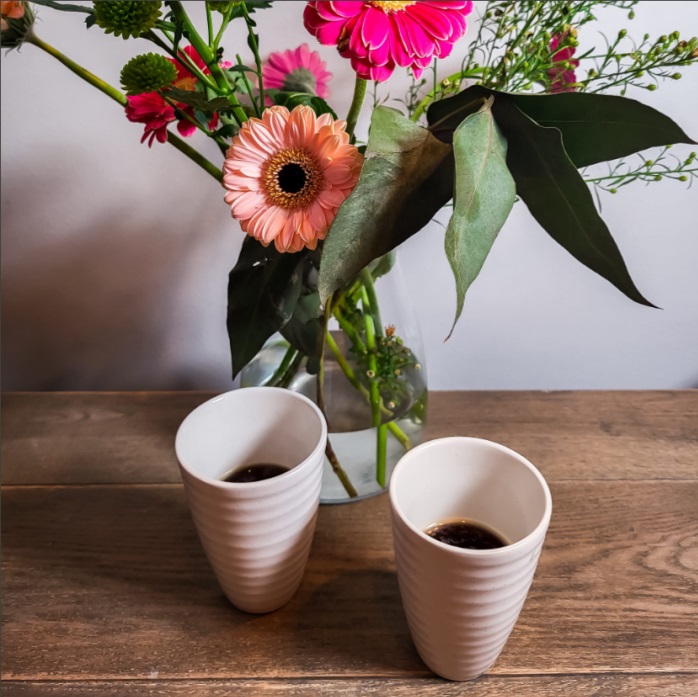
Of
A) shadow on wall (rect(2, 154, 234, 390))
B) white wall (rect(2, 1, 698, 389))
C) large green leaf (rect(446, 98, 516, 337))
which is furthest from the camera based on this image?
shadow on wall (rect(2, 154, 234, 390))

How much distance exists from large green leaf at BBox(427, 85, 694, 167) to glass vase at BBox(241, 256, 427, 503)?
0.51 ft

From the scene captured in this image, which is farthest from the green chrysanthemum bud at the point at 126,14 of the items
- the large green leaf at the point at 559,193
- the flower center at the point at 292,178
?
the large green leaf at the point at 559,193

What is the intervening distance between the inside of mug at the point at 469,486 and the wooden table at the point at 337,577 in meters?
0.07

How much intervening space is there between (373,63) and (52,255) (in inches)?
20.1

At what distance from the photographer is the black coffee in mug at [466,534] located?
457 millimetres

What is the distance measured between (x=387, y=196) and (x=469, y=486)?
217 mm

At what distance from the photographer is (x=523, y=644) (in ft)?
1.49

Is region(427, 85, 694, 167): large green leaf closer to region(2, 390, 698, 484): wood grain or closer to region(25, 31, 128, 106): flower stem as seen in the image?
region(25, 31, 128, 106): flower stem

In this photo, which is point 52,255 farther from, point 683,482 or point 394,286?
point 683,482

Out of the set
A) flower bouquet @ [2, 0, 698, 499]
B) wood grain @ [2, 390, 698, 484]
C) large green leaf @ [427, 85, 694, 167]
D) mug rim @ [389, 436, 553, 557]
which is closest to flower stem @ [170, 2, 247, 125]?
flower bouquet @ [2, 0, 698, 499]

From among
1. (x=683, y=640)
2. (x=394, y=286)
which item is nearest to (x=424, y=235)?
(x=394, y=286)

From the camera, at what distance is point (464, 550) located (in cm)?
37

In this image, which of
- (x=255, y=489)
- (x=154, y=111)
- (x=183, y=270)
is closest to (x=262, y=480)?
(x=255, y=489)

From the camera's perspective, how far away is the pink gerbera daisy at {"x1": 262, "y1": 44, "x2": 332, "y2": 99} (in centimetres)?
51
